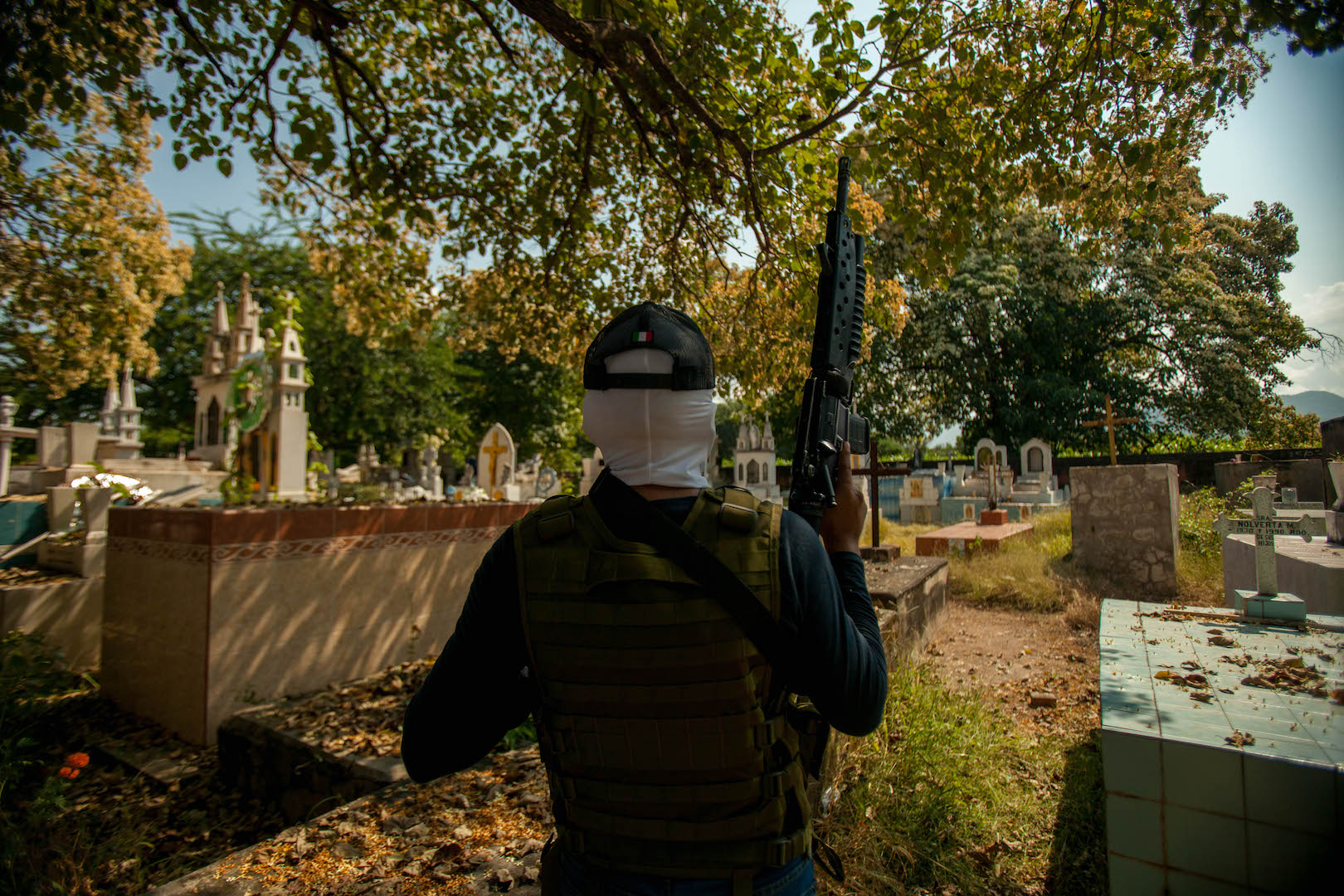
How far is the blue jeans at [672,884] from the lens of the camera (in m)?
1.18

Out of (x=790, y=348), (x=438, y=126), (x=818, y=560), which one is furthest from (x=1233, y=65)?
(x=438, y=126)

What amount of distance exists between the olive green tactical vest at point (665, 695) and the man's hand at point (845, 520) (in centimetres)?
25

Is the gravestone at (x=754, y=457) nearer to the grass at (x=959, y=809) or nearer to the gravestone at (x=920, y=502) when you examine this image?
the gravestone at (x=920, y=502)

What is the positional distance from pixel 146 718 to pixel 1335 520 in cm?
834

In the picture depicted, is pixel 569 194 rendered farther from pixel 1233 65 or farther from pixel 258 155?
pixel 1233 65

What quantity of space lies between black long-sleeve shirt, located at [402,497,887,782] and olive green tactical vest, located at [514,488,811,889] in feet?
0.19

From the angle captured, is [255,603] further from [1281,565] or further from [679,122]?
[1281,565]

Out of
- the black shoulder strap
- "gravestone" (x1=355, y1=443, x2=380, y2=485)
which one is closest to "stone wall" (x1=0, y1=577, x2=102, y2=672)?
the black shoulder strap

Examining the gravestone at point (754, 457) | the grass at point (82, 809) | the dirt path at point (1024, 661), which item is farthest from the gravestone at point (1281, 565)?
the gravestone at point (754, 457)

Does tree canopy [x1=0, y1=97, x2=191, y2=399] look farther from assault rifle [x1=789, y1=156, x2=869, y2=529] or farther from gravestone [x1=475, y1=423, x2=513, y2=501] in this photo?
assault rifle [x1=789, y1=156, x2=869, y2=529]

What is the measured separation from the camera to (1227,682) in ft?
8.11

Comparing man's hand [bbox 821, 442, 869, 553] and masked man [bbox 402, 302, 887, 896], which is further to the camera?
man's hand [bbox 821, 442, 869, 553]

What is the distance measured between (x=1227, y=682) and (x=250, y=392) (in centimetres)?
759

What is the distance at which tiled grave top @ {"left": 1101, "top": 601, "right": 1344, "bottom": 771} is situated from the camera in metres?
2.00
